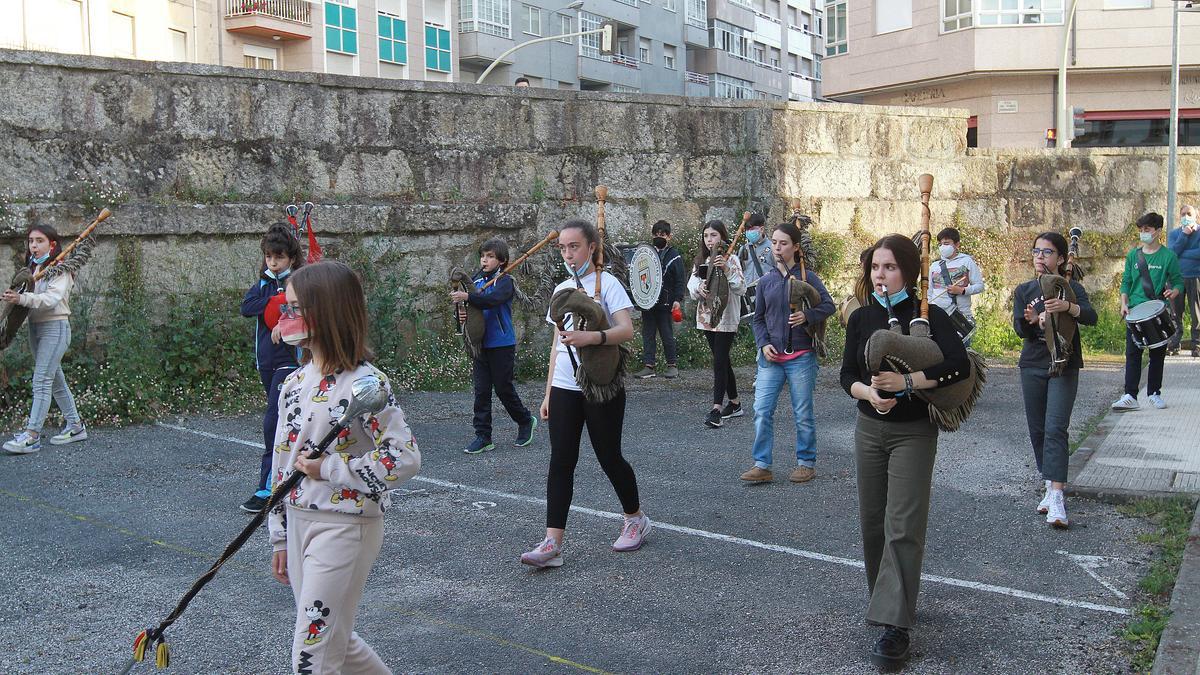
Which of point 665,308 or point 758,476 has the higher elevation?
point 665,308

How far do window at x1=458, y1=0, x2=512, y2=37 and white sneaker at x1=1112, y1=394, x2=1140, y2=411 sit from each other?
38.0m

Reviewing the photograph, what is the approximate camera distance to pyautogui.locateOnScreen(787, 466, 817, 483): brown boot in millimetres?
7537

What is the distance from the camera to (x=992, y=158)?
51.7 ft

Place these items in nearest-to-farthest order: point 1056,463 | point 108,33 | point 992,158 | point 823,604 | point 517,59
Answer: point 823,604, point 1056,463, point 992,158, point 108,33, point 517,59

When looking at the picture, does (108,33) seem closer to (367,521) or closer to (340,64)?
(340,64)

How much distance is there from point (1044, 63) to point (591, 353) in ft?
104

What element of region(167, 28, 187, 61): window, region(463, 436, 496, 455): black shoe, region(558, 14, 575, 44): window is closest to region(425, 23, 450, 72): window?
region(558, 14, 575, 44): window

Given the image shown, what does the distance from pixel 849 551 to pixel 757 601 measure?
0.98m

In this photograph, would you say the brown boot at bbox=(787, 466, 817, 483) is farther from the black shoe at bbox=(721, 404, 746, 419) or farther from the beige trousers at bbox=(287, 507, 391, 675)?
the beige trousers at bbox=(287, 507, 391, 675)

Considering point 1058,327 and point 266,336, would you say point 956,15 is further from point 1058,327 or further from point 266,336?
point 266,336

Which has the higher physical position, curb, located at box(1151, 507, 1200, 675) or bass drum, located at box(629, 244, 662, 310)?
bass drum, located at box(629, 244, 662, 310)

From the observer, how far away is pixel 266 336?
688 cm

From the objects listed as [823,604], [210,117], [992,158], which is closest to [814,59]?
[992,158]

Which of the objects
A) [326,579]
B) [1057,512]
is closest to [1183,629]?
[1057,512]
